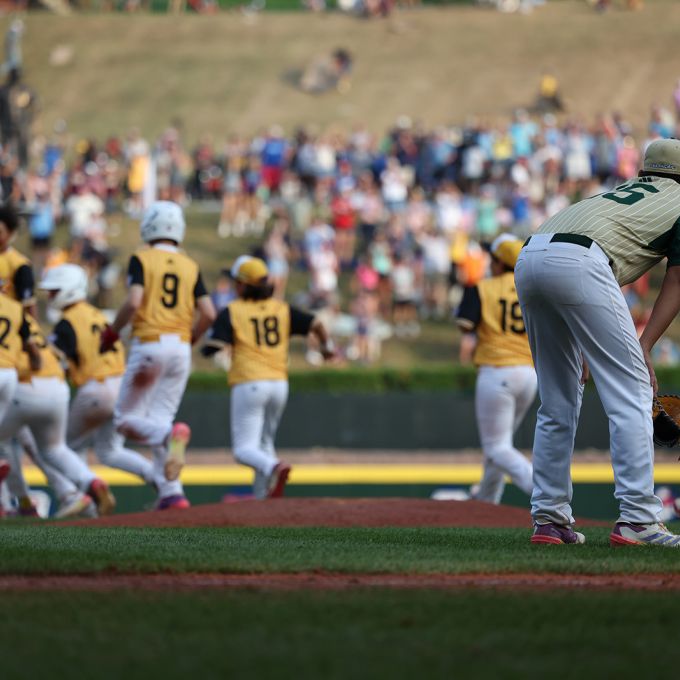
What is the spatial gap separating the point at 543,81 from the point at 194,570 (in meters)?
41.8

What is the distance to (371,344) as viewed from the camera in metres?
25.2

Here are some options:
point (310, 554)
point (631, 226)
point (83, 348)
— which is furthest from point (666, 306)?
point (83, 348)

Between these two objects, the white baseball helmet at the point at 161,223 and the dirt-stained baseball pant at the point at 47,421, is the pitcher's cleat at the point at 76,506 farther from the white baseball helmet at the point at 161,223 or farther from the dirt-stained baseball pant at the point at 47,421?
the white baseball helmet at the point at 161,223

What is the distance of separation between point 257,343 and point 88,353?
4.92 feet

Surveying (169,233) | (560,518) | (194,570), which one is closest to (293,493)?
(169,233)

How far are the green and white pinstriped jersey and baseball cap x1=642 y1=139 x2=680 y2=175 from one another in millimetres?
148

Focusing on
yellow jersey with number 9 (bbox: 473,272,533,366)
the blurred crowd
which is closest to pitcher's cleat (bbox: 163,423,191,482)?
yellow jersey with number 9 (bbox: 473,272,533,366)

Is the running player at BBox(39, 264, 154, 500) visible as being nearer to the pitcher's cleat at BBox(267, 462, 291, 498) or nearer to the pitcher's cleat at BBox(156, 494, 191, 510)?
the pitcher's cleat at BBox(156, 494, 191, 510)

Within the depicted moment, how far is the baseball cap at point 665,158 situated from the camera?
7188 mm

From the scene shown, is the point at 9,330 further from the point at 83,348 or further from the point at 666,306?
the point at 666,306

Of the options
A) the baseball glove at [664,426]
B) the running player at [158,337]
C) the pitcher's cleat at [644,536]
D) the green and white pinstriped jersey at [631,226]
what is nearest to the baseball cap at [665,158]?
the green and white pinstriped jersey at [631,226]

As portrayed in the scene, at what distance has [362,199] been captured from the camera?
89.0 ft

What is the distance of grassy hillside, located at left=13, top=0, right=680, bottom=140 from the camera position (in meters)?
47.9

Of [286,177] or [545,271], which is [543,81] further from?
[545,271]
